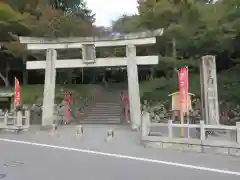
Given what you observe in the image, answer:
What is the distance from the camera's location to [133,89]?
785 inches

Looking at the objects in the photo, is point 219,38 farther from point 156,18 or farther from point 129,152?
point 129,152

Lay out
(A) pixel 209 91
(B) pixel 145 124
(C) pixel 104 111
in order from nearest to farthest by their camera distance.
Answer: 1. (B) pixel 145 124
2. (A) pixel 209 91
3. (C) pixel 104 111

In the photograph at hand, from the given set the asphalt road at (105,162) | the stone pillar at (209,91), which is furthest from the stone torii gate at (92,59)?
the asphalt road at (105,162)

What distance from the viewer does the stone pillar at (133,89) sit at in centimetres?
1942

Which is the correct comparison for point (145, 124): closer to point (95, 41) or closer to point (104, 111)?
point (95, 41)

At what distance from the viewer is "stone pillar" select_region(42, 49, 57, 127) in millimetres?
20688

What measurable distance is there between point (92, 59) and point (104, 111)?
518 centimetres

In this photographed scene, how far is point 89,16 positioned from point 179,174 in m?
33.0

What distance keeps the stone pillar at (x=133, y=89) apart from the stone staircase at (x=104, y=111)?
336cm

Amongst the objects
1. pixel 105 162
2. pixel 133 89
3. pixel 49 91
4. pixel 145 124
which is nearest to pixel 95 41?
pixel 133 89

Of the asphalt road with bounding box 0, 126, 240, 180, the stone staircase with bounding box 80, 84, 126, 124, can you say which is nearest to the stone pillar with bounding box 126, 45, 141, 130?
the stone staircase with bounding box 80, 84, 126, 124

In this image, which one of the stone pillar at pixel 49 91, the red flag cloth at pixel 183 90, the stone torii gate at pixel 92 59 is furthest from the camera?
the stone pillar at pixel 49 91

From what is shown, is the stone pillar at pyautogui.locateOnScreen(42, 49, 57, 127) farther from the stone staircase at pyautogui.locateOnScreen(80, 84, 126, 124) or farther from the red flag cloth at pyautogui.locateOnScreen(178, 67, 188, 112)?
the red flag cloth at pyautogui.locateOnScreen(178, 67, 188, 112)

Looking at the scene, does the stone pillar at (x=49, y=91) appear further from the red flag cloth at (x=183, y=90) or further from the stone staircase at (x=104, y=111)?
the red flag cloth at (x=183, y=90)
